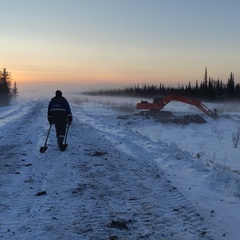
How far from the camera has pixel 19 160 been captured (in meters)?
8.75

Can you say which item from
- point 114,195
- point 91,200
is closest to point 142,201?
point 114,195

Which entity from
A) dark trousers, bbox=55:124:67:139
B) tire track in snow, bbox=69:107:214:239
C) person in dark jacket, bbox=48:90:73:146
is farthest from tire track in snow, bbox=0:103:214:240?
person in dark jacket, bbox=48:90:73:146

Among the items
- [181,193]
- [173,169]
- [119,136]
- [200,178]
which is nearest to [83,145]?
[119,136]

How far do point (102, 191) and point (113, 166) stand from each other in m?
2.10

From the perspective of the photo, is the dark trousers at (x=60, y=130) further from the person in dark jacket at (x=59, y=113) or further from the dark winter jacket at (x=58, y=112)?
the dark winter jacket at (x=58, y=112)

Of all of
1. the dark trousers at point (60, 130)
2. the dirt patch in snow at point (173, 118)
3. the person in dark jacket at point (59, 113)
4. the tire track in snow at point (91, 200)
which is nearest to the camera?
the tire track in snow at point (91, 200)

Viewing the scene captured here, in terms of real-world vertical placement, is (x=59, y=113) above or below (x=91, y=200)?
above

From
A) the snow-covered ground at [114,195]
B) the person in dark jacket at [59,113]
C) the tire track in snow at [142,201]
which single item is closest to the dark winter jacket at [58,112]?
the person in dark jacket at [59,113]

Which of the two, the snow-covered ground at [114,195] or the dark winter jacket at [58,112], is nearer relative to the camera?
the snow-covered ground at [114,195]

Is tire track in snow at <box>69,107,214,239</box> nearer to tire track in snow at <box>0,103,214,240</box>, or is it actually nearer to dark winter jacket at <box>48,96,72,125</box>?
tire track in snow at <box>0,103,214,240</box>

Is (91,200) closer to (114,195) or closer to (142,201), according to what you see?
(114,195)

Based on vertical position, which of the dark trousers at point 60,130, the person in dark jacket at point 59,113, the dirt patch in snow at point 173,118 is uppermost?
the person in dark jacket at point 59,113

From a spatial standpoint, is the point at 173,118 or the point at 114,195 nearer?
the point at 114,195

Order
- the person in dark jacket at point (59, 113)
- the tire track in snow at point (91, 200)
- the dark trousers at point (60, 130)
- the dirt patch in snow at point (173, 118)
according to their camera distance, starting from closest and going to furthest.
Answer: the tire track in snow at point (91, 200)
the dark trousers at point (60, 130)
the person in dark jacket at point (59, 113)
the dirt patch in snow at point (173, 118)
